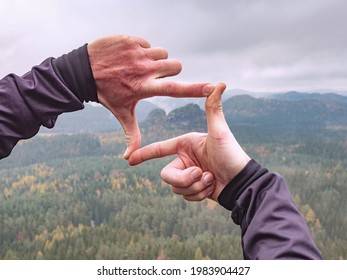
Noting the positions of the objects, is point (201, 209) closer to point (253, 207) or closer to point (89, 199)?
point (89, 199)

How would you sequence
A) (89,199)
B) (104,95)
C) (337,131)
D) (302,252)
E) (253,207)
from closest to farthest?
(302,252) → (253,207) → (104,95) → (89,199) → (337,131)

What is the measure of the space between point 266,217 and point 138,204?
12938mm

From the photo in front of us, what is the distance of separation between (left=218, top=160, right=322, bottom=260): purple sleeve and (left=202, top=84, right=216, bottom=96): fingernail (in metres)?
0.16

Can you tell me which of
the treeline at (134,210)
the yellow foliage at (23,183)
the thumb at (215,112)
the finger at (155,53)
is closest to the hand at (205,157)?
the thumb at (215,112)

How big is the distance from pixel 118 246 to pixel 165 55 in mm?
9282

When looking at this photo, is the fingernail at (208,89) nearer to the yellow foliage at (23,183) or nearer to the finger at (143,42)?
the finger at (143,42)

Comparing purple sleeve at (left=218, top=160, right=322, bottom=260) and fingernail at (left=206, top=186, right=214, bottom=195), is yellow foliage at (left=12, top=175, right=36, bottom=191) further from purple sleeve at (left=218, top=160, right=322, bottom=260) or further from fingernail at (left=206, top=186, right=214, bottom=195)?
purple sleeve at (left=218, top=160, right=322, bottom=260)

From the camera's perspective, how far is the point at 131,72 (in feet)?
2.46

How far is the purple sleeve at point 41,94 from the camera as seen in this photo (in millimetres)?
651

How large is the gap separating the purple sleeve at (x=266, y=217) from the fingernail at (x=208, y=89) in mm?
164

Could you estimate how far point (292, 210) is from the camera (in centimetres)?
60

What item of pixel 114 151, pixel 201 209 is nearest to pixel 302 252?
pixel 201 209

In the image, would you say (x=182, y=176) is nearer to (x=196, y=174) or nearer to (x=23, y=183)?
(x=196, y=174)

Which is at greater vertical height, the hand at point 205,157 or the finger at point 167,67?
the finger at point 167,67
